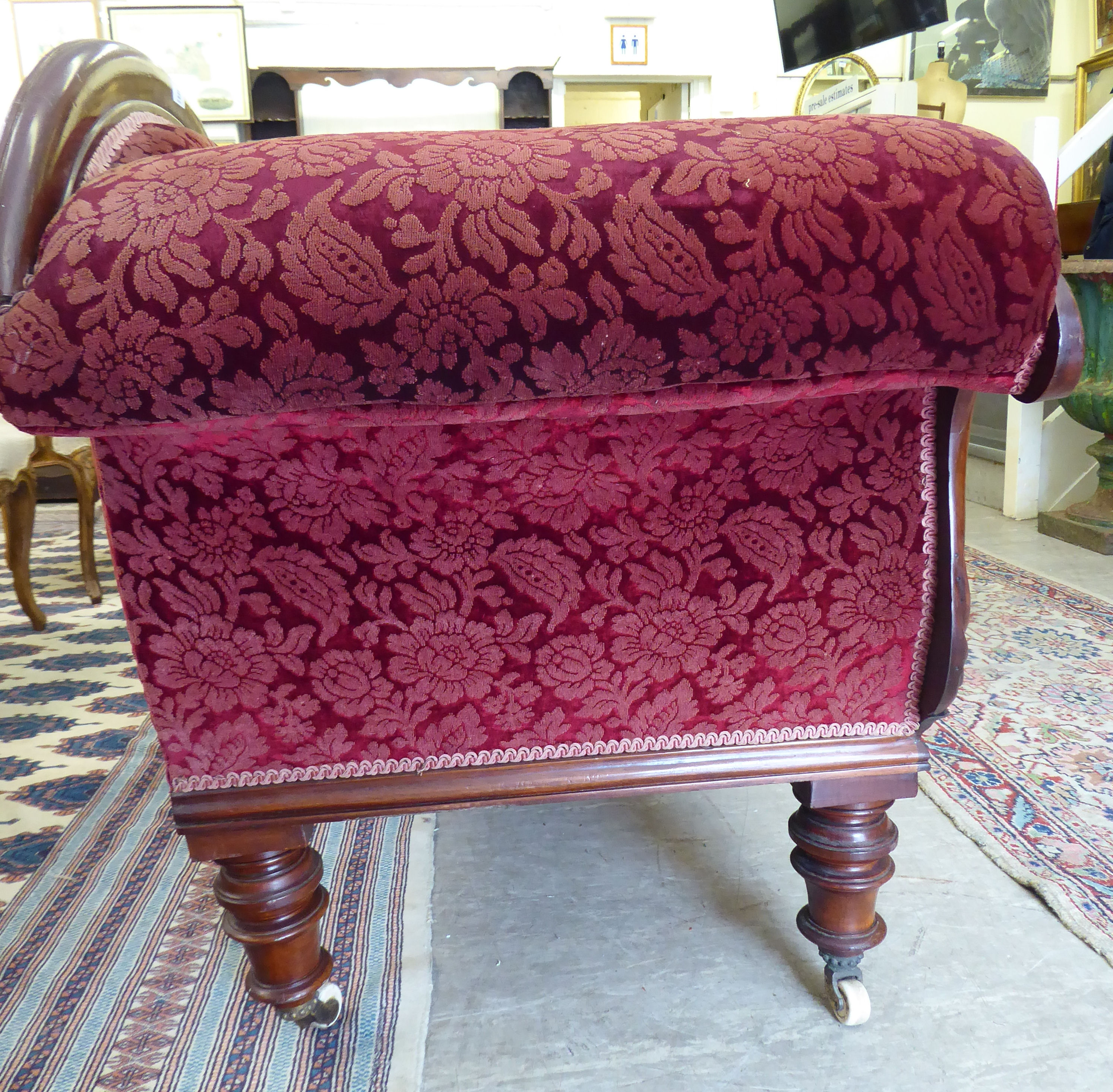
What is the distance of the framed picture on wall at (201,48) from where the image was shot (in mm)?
4762

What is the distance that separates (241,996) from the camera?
3.13 feet

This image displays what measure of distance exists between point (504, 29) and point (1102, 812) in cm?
543

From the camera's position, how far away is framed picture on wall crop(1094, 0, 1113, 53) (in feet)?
14.9

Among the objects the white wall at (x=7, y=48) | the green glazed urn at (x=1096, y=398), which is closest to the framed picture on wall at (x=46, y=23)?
the white wall at (x=7, y=48)

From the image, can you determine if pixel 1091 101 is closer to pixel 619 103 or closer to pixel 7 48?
pixel 619 103

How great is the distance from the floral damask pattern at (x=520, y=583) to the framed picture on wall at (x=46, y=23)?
5.60m

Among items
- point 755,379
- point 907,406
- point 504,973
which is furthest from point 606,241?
point 504,973

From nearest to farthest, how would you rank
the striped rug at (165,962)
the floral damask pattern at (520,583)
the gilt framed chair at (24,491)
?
the floral damask pattern at (520,583)
the striped rug at (165,962)
the gilt framed chair at (24,491)

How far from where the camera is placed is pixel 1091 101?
4.86 meters

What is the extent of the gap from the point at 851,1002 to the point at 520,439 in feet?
2.23

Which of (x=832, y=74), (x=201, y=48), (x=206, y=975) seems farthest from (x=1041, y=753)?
(x=201, y=48)

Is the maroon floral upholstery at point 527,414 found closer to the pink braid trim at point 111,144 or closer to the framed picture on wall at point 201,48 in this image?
the pink braid trim at point 111,144

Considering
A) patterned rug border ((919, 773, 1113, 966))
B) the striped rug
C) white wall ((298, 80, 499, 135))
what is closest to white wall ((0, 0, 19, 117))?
white wall ((298, 80, 499, 135))

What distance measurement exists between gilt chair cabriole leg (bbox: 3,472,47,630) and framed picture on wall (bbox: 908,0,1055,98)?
17.1ft
